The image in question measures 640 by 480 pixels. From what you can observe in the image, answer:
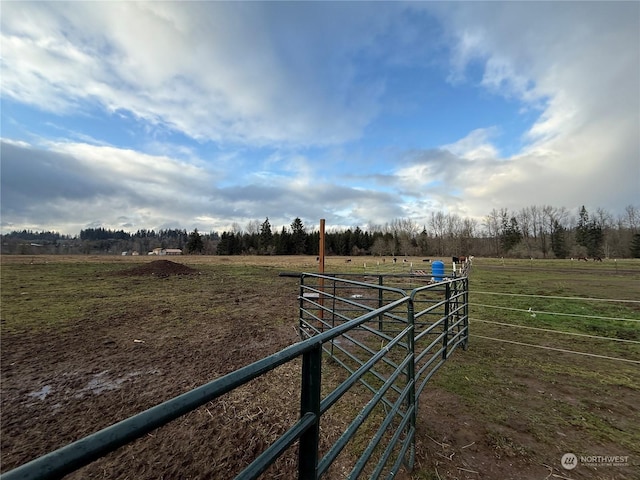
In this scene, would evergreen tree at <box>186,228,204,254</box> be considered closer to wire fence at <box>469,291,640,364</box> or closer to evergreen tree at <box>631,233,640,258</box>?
wire fence at <box>469,291,640,364</box>

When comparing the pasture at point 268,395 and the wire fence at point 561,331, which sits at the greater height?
the wire fence at point 561,331

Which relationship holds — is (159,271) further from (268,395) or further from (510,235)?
(510,235)

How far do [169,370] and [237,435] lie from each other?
2.13 m

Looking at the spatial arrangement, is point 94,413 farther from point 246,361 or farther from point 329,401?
point 329,401

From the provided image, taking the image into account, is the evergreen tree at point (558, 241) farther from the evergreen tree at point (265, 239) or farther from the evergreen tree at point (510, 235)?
the evergreen tree at point (265, 239)

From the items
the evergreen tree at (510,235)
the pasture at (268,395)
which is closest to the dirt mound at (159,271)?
the pasture at (268,395)

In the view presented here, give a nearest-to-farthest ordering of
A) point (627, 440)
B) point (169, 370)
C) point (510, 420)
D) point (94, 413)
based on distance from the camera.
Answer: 1. point (627, 440)
2. point (510, 420)
3. point (94, 413)
4. point (169, 370)

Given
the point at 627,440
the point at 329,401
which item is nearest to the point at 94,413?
the point at 329,401

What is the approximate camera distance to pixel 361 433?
3.00m

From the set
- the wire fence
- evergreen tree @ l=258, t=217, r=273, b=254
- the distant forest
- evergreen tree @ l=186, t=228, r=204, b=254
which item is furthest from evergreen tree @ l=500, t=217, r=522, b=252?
evergreen tree @ l=186, t=228, r=204, b=254

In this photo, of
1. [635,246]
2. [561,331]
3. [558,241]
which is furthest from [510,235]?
[561,331]

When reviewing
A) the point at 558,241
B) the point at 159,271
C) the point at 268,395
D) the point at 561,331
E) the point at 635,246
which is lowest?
the point at 268,395

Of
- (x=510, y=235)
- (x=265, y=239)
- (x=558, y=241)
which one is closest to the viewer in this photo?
(x=558, y=241)

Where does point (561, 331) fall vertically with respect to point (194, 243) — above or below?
below
